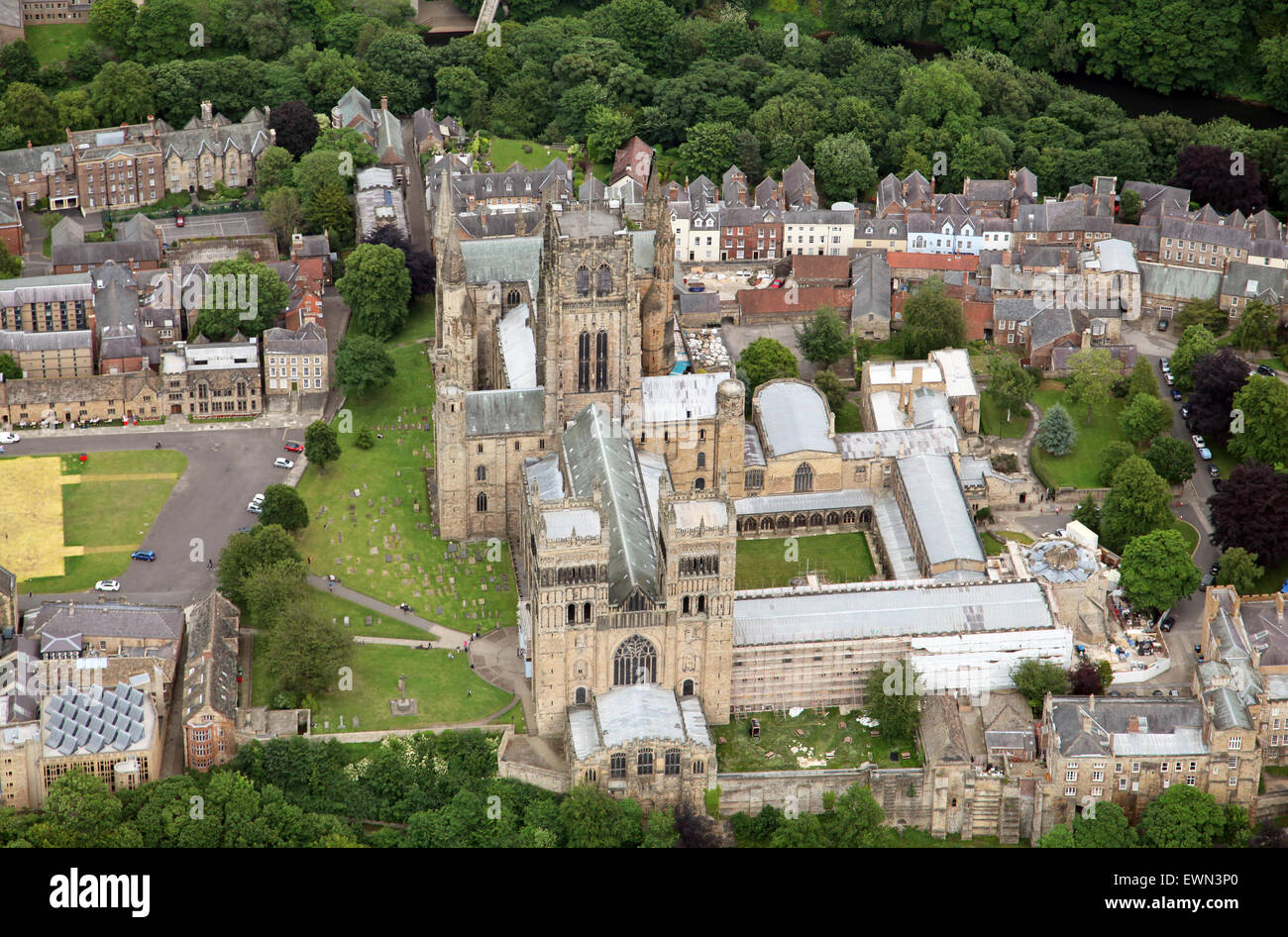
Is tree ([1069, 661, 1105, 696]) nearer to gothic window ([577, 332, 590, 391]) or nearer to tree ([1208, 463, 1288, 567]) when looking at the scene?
tree ([1208, 463, 1288, 567])

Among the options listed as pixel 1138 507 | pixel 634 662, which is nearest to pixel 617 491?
pixel 634 662

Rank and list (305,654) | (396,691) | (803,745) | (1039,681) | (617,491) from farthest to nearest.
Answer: (617,491), (396,691), (305,654), (1039,681), (803,745)

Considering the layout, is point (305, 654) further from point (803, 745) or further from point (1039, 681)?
point (1039, 681)

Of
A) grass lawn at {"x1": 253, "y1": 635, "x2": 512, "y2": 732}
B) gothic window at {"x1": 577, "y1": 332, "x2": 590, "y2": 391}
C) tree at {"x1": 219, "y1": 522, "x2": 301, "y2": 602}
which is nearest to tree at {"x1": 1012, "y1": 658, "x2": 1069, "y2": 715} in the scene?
grass lawn at {"x1": 253, "y1": 635, "x2": 512, "y2": 732}

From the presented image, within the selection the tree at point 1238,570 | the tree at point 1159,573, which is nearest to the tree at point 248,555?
the tree at point 1159,573

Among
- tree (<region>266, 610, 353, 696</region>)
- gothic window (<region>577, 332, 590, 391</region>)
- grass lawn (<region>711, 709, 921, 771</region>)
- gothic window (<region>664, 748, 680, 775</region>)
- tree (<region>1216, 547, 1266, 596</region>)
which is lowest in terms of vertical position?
grass lawn (<region>711, 709, 921, 771</region>)

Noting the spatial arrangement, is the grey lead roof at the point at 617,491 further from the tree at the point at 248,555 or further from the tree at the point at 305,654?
the tree at the point at 248,555
